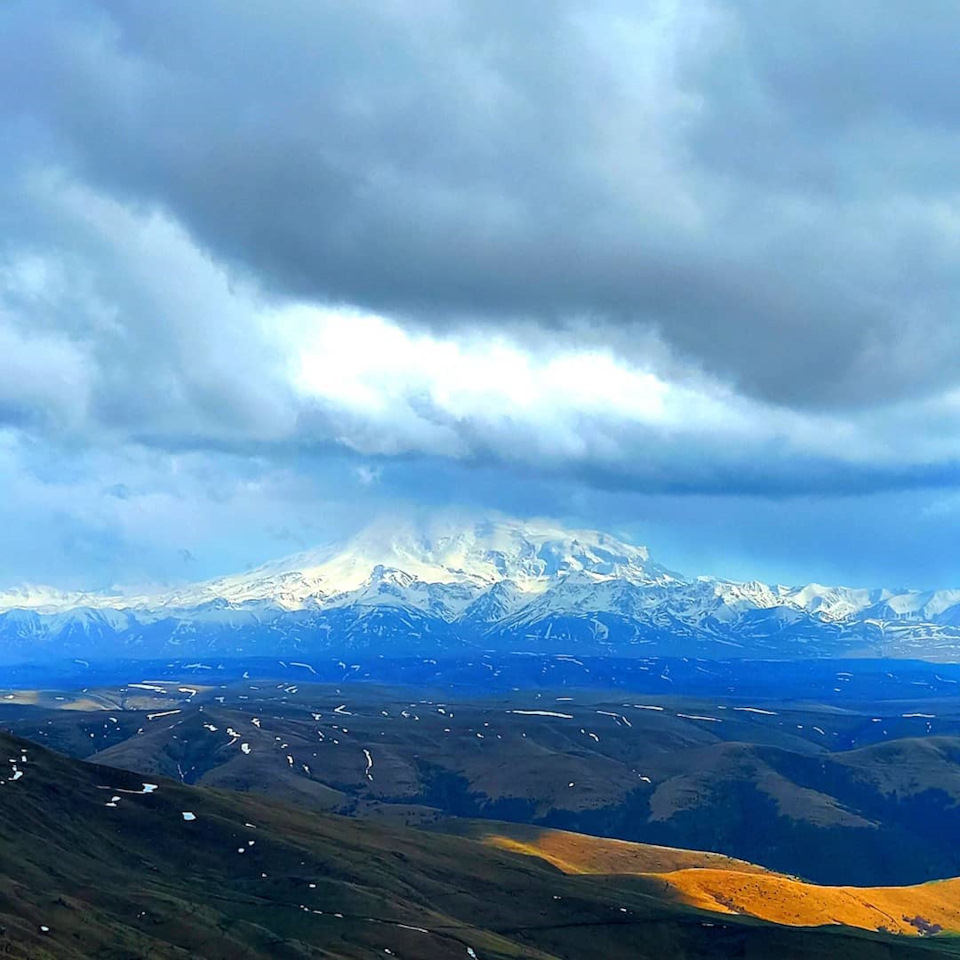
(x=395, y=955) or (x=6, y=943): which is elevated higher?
(x=6, y=943)

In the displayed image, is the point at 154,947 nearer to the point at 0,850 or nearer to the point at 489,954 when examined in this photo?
the point at 0,850

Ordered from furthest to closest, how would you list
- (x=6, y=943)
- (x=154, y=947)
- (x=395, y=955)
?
(x=395, y=955)
(x=154, y=947)
(x=6, y=943)

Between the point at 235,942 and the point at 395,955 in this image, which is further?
the point at 395,955

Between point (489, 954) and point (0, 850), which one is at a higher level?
point (0, 850)

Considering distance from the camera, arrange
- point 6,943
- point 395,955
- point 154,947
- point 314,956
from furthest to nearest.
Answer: point 395,955
point 314,956
point 154,947
point 6,943

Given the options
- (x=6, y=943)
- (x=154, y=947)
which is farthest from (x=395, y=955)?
(x=6, y=943)

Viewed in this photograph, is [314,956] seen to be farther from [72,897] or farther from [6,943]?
[6,943]

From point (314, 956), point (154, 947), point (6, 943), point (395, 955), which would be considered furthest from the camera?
point (395, 955)

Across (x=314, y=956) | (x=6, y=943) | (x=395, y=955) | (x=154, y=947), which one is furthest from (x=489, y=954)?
(x=6, y=943)

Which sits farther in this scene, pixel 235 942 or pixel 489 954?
pixel 489 954
